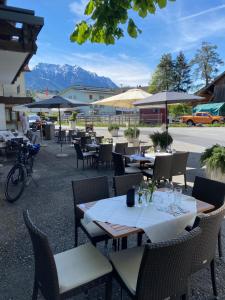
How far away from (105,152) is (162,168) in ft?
8.96

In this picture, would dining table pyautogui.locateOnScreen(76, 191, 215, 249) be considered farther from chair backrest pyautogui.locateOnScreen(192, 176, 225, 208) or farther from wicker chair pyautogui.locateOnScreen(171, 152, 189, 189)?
wicker chair pyautogui.locateOnScreen(171, 152, 189, 189)

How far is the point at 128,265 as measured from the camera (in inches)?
87.8

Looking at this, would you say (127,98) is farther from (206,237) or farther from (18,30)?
(206,237)

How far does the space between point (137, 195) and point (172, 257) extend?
129 cm

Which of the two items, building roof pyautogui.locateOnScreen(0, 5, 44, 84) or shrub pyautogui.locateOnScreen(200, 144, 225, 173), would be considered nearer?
building roof pyautogui.locateOnScreen(0, 5, 44, 84)

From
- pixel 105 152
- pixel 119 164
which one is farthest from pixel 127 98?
pixel 119 164

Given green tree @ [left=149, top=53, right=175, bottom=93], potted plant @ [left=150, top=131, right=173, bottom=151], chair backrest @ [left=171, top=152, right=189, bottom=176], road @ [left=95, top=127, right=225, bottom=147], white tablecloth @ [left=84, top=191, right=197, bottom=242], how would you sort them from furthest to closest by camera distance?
1. green tree @ [left=149, top=53, right=175, bottom=93]
2. road @ [left=95, top=127, right=225, bottom=147]
3. potted plant @ [left=150, top=131, right=173, bottom=151]
4. chair backrest @ [left=171, top=152, right=189, bottom=176]
5. white tablecloth @ [left=84, top=191, right=197, bottom=242]

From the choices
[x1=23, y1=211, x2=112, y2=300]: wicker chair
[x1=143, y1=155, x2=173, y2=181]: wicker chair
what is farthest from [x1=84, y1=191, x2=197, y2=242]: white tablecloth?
[x1=143, y1=155, x2=173, y2=181]: wicker chair

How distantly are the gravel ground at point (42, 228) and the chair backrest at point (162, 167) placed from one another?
123 cm

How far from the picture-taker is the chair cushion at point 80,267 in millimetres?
2010

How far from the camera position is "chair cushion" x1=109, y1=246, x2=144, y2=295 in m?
2.01

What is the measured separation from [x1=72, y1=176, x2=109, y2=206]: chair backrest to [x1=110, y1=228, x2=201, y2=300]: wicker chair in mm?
1334

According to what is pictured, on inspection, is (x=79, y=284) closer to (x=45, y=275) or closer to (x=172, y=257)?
(x=45, y=275)

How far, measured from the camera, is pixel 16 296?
98.8 inches
